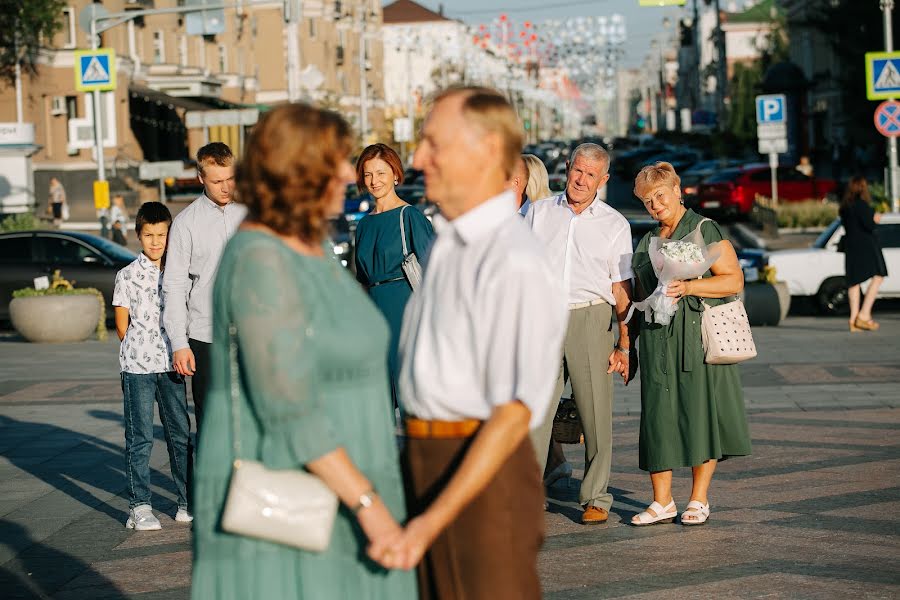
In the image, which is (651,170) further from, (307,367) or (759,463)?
(307,367)

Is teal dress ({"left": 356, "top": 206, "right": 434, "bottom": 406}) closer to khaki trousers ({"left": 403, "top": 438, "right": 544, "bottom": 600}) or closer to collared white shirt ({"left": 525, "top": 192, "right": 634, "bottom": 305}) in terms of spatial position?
collared white shirt ({"left": 525, "top": 192, "right": 634, "bottom": 305})

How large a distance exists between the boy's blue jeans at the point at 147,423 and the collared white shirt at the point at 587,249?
222 cm

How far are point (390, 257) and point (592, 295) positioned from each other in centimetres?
125

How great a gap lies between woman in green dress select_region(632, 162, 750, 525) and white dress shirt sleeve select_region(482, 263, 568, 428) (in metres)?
4.17

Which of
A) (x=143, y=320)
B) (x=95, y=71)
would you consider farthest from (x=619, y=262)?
(x=95, y=71)

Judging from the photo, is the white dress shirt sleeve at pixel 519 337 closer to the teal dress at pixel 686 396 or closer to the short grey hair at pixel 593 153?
the teal dress at pixel 686 396

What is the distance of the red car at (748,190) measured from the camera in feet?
145

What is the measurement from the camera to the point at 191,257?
7188mm

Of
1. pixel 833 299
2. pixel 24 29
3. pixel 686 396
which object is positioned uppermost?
pixel 24 29

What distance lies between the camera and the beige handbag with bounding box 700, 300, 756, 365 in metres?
7.41

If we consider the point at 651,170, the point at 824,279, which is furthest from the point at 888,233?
the point at 651,170

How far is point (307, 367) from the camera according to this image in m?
3.20

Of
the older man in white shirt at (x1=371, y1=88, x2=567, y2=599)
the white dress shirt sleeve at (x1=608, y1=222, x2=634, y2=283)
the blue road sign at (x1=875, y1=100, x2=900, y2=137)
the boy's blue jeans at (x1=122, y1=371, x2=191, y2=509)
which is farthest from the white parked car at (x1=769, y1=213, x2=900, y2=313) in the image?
the older man in white shirt at (x1=371, y1=88, x2=567, y2=599)

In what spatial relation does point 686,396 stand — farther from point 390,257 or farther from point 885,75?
point 885,75
